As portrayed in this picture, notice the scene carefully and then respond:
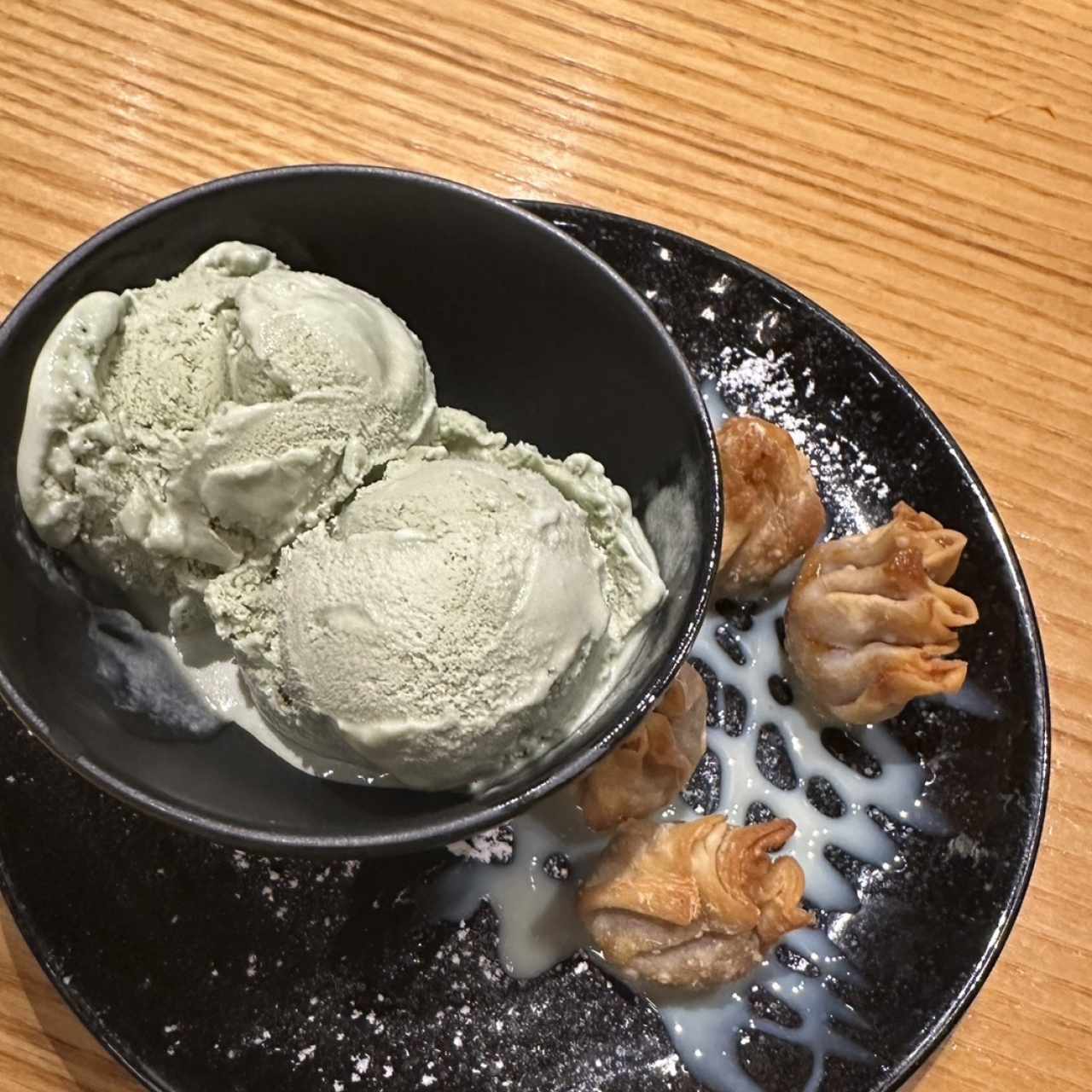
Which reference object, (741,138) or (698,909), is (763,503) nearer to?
(698,909)

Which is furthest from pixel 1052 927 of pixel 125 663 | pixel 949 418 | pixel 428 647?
pixel 125 663

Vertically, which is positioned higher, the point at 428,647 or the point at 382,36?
the point at 382,36

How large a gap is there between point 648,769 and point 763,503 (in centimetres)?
28

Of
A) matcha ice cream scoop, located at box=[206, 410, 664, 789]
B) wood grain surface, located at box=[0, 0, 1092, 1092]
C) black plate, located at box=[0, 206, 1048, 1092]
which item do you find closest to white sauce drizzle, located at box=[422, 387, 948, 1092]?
black plate, located at box=[0, 206, 1048, 1092]

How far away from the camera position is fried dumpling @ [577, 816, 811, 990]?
0.81 metres

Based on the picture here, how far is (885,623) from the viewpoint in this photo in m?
0.93

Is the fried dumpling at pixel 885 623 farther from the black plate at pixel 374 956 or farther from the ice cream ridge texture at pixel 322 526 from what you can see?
the ice cream ridge texture at pixel 322 526

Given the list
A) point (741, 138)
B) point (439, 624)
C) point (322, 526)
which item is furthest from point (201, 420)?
point (741, 138)

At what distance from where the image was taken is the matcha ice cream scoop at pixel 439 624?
2.25ft

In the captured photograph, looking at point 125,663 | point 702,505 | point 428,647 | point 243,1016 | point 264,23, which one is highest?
point 264,23

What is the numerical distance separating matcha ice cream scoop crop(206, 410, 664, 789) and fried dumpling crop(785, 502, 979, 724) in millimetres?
251

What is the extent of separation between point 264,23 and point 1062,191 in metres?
1.02

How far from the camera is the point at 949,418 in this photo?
1147 millimetres

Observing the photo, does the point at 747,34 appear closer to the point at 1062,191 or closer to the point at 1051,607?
the point at 1062,191
